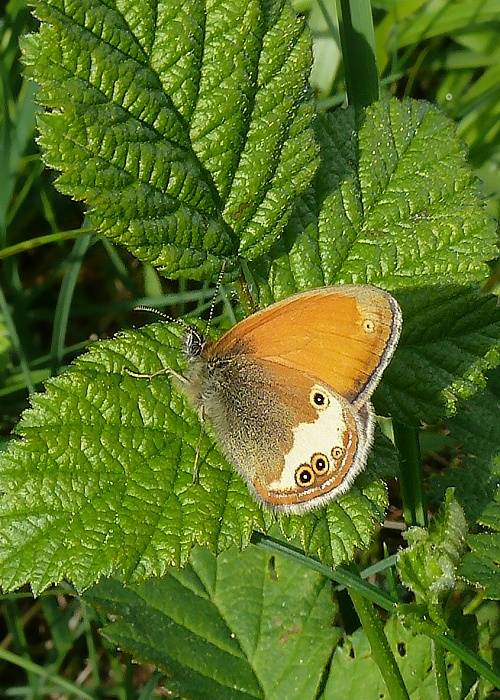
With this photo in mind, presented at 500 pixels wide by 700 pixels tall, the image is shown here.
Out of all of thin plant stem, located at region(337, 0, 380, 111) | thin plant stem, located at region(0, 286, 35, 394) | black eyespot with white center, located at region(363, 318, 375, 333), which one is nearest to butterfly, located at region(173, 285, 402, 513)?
black eyespot with white center, located at region(363, 318, 375, 333)

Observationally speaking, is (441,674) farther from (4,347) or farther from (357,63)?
(4,347)

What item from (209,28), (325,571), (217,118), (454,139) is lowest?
(325,571)

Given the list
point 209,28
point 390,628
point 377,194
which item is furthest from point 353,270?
point 390,628

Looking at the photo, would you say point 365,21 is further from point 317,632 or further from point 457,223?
point 317,632

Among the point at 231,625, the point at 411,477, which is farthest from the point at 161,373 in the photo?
the point at 231,625

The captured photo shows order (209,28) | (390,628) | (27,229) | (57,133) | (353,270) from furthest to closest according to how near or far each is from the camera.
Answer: (27,229) → (390,628) → (353,270) → (209,28) → (57,133)

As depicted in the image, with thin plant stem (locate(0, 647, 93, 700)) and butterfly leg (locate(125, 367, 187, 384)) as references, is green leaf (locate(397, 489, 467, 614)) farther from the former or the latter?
thin plant stem (locate(0, 647, 93, 700))

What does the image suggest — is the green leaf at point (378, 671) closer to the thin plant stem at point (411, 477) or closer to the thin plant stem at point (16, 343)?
the thin plant stem at point (411, 477)
